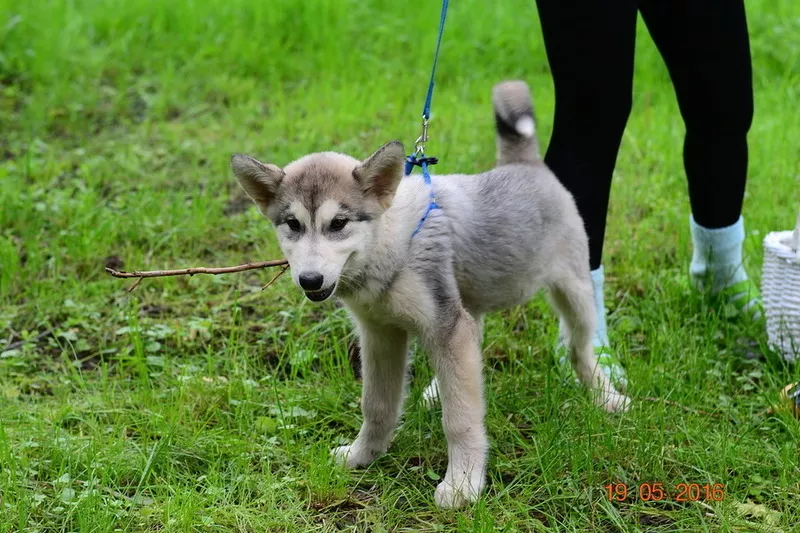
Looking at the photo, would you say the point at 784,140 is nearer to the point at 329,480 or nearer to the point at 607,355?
the point at 607,355

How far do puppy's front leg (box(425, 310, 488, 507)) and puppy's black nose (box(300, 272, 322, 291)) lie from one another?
0.49m

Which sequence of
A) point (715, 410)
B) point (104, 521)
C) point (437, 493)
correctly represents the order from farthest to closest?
point (715, 410)
point (437, 493)
point (104, 521)

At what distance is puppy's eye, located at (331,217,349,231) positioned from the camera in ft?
9.05

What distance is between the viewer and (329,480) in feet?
9.80

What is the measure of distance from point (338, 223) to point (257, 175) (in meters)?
0.29

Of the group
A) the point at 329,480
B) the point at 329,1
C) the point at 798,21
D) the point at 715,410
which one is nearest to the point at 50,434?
the point at 329,480

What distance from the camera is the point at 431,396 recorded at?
3463 mm

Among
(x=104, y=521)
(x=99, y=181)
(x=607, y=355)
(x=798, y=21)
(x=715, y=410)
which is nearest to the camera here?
(x=104, y=521)

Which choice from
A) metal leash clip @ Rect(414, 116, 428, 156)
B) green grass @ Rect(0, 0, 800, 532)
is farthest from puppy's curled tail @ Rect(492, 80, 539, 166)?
green grass @ Rect(0, 0, 800, 532)

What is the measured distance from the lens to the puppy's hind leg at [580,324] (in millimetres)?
3520

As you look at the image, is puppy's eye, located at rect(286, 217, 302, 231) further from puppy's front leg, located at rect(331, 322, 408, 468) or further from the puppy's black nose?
puppy's front leg, located at rect(331, 322, 408, 468)

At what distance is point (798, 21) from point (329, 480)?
19.6ft

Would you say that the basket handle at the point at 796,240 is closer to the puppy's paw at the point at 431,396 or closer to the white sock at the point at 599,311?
the white sock at the point at 599,311
